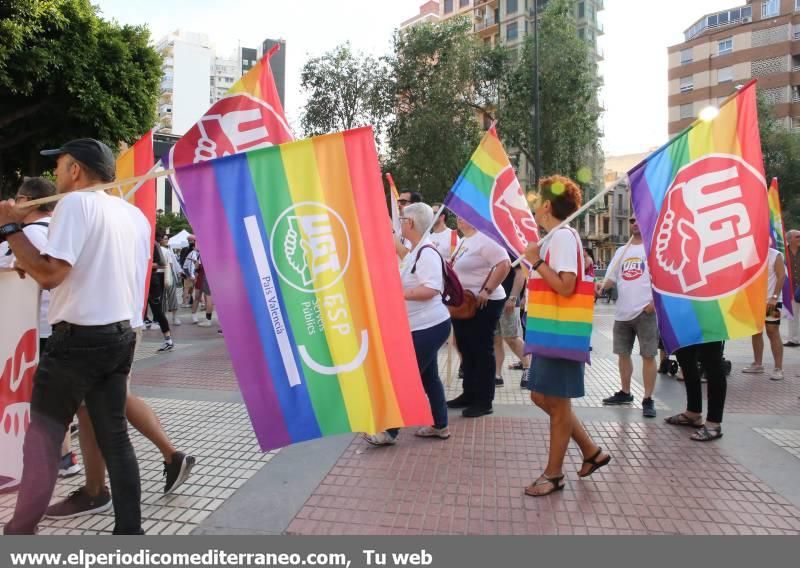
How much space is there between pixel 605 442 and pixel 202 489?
2.92 meters

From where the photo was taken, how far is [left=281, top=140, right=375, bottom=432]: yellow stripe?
2.62 meters

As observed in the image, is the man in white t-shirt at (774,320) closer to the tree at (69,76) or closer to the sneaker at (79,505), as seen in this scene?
the sneaker at (79,505)

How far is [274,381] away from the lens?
260cm

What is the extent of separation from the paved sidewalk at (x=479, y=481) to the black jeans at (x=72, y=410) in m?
0.44

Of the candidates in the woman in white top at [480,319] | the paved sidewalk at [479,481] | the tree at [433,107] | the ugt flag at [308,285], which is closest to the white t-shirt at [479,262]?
the woman in white top at [480,319]

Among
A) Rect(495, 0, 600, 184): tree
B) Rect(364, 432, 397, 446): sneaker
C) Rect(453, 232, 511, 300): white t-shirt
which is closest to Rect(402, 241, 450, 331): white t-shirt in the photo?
Rect(364, 432, 397, 446): sneaker

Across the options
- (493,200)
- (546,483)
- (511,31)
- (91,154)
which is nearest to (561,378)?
(546,483)

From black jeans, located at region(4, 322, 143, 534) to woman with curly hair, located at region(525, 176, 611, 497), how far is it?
85.4 inches

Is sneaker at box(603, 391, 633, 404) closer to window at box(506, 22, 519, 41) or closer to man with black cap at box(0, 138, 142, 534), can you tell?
man with black cap at box(0, 138, 142, 534)

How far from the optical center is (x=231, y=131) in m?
4.28

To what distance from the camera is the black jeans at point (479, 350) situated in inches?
198

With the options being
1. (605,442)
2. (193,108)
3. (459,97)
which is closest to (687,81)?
(459,97)

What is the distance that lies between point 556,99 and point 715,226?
21548 mm

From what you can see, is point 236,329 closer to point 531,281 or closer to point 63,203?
point 63,203
